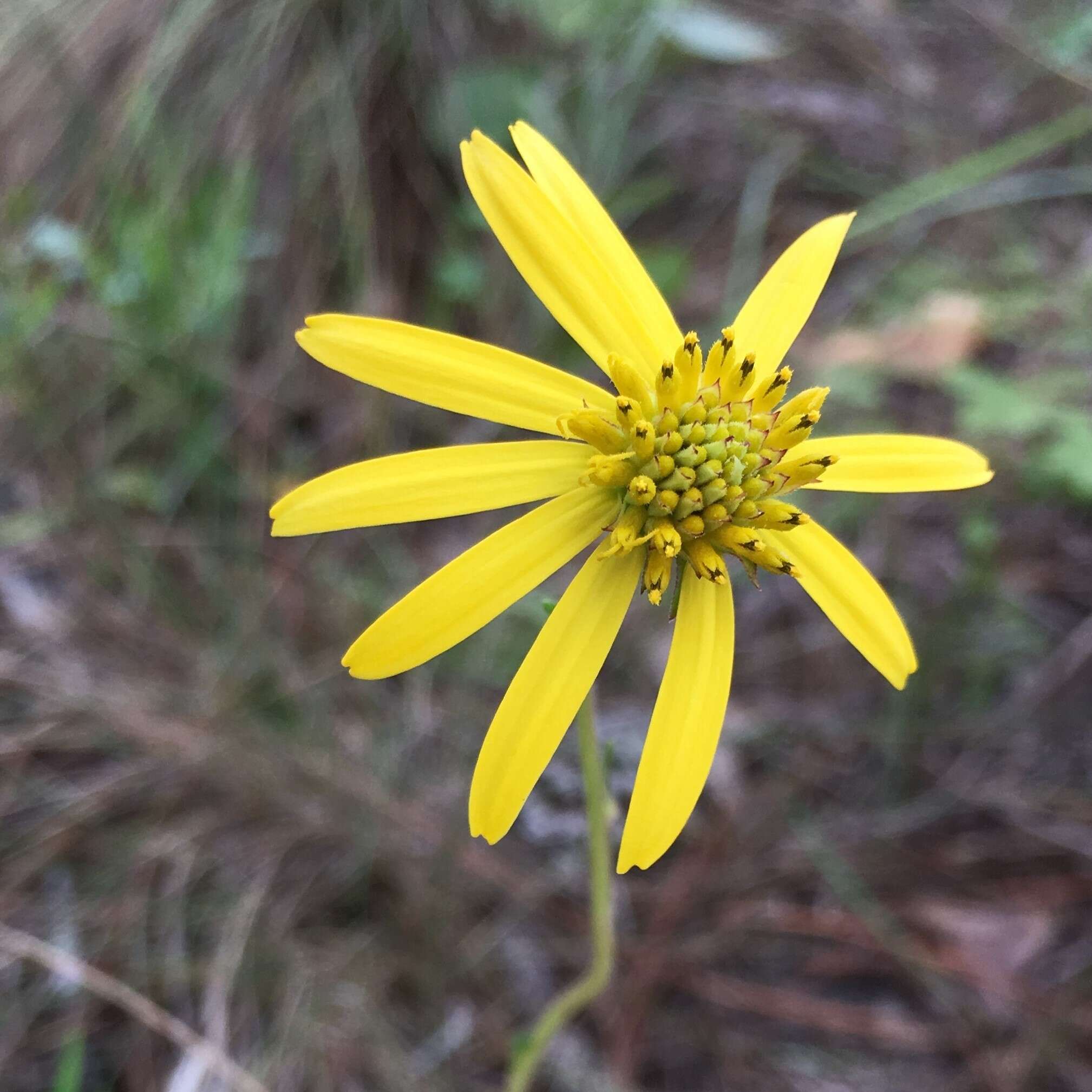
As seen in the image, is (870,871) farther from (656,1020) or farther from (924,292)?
(924,292)

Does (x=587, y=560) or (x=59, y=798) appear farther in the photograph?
(x=59, y=798)

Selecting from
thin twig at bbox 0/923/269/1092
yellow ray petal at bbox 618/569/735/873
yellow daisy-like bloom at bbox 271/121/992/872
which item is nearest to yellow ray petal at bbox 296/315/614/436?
yellow daisy-like bloom at bbox 271/121/992/872

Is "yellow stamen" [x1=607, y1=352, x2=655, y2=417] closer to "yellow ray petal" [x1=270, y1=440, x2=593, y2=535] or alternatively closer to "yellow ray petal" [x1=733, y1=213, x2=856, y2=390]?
"yellow ray petal" [x1=270, y1=440, x2=593, y2=535]

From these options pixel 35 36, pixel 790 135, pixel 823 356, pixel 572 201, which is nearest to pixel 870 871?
pixel 823 356

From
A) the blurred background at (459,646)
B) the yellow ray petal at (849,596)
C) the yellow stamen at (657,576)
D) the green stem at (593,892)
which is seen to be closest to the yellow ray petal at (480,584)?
the yellow stamen at (657,576)

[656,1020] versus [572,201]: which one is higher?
[572,201]
